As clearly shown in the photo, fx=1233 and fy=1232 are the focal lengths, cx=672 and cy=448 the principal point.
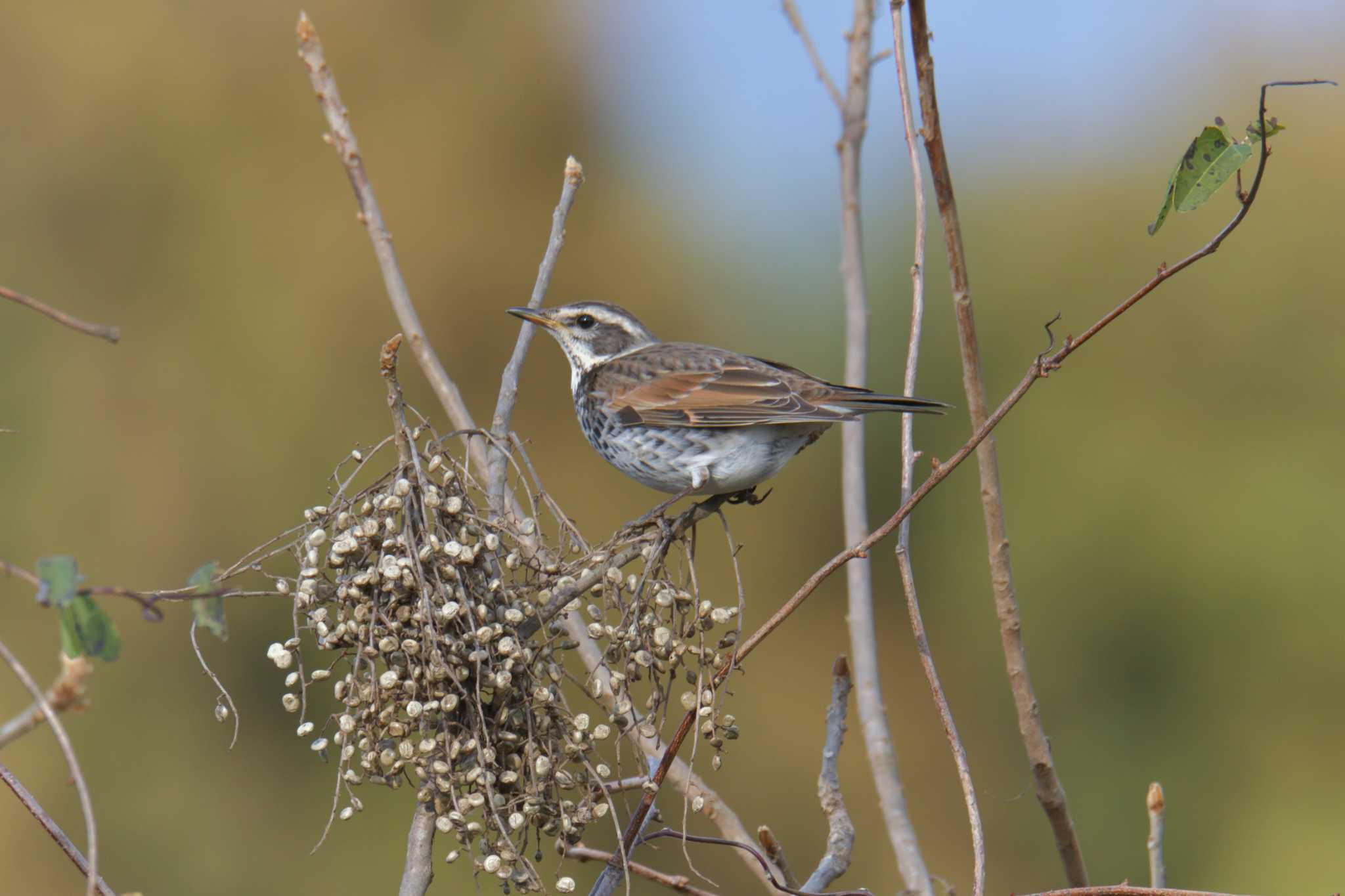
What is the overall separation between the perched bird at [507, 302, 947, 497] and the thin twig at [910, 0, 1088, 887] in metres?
0.90

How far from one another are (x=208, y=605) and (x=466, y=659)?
0.86 m

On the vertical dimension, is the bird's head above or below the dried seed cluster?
above

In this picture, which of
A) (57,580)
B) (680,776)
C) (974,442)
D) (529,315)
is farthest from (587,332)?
(57,580)

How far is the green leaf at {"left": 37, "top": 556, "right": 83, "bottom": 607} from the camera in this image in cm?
186

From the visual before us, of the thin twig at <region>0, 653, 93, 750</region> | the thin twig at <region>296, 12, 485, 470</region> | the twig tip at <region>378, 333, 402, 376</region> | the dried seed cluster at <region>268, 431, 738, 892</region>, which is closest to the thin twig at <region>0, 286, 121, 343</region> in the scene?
the thin twig at <region>0, 653, 93, 750</region>

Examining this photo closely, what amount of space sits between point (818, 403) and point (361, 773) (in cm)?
241

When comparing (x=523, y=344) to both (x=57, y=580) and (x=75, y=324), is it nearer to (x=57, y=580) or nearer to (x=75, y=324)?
(x=75, y=324)

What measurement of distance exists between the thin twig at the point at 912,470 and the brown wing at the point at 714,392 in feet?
3.43

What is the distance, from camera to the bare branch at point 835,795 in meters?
3.53

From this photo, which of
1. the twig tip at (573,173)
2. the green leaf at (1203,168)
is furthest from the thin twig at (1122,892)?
the twig tip at (573,173)

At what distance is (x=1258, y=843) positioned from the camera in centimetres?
1212

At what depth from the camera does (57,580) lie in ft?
6.21

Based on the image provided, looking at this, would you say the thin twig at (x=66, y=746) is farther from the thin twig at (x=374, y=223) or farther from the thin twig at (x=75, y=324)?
the thin twig at (x=374, y=223)

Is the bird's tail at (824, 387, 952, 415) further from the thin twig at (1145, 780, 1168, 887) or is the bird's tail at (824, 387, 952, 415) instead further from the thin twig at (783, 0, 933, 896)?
the thin twig at (1145, 780, 1168, 887)
